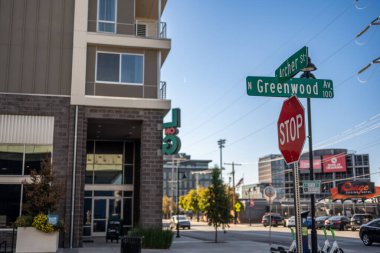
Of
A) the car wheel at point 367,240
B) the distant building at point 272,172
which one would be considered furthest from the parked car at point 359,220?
the distant building at point 272,172

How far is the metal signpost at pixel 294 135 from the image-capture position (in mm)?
5133

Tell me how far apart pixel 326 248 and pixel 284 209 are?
205ft

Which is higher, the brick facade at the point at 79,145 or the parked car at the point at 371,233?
the brick facade at the point at 79,145

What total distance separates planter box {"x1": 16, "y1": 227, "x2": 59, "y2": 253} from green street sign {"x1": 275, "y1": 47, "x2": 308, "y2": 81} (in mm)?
15217

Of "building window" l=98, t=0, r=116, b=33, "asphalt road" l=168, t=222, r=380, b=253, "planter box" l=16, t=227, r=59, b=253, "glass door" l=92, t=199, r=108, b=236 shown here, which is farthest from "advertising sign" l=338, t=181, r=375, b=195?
"planter box" l=16, t=227, r=59, b=253

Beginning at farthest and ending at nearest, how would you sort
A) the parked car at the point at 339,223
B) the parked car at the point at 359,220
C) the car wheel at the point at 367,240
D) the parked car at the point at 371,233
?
the parked car at the point at 339,223 → the parked car at the point at 359,220 → the car wheel at the point at 367,240 → the parked car at the point at 371,233

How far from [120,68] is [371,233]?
681 inches

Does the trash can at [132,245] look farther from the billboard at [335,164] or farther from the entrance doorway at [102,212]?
the billboard at [335,164]

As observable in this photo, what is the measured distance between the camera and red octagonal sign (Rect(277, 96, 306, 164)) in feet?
16.8

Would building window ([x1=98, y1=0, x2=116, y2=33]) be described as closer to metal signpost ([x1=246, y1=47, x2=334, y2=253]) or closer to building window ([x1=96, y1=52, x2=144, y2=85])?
building window ([x1=96, y1=52, x2=144, y2=85])

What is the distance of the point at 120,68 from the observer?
24719 mm

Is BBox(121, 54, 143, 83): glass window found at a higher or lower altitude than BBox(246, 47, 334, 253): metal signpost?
higher

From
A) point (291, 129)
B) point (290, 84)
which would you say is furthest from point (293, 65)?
point (291, 129)

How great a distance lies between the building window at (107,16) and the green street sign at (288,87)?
19831 mm
